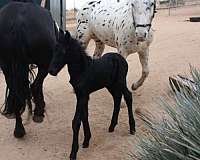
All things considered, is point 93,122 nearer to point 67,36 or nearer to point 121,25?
point 121,25

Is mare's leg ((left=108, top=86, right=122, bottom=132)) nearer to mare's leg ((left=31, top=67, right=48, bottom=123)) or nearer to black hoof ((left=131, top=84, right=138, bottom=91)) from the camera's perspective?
mare's leg ((left=31, top=67, right=48, bottom=123))

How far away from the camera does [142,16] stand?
5.66 m

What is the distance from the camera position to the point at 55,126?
5.70m

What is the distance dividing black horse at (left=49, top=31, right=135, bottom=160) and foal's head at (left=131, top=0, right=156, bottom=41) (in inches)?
23.5

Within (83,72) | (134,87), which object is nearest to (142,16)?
(83,72)

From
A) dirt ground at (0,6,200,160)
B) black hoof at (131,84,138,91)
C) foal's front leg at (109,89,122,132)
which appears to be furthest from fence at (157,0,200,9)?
foal's front leg at (109,89,122,132)

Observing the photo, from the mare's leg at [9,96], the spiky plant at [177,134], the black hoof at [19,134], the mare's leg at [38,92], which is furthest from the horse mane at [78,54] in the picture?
the spiky plant at [177,134]

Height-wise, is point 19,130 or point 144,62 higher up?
point 144,62

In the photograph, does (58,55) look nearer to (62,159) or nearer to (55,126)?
(62,159)

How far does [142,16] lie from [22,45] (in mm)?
1723

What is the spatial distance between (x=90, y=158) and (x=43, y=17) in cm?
164

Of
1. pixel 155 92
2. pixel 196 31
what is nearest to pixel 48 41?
pixel 155 92

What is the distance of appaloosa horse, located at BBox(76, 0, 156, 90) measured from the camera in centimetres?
570

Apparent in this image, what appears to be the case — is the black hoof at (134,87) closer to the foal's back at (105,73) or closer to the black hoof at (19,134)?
the foal's back at (105,73)
